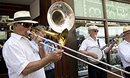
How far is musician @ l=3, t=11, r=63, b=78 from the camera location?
1.55m

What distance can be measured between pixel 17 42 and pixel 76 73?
7.24ft

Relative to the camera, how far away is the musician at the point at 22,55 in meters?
1.55

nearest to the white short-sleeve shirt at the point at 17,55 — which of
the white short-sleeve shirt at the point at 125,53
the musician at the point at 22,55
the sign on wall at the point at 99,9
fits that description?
the musician at the point at 22,55

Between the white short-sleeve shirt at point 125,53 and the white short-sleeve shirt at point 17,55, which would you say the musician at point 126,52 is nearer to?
the white short-sleeve shirt at point 125,53

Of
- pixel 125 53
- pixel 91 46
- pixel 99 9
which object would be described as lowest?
pixel 125 53

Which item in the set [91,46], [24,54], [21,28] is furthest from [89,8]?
[24,54]

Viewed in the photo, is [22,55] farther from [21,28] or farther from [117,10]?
[117,10]

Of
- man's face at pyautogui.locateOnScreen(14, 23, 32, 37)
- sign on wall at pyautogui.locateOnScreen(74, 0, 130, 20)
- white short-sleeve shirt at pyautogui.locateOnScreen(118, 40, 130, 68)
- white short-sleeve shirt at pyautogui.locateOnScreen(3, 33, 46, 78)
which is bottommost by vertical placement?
white short-sleeve shirt at pyautogui.locateOnScreen(118, 40, 130, 68)

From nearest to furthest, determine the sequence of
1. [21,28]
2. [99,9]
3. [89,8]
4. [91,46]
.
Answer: [21,28], [91,46], [89,8], [99,9]

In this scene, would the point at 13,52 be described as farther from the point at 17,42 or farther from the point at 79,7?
the point at 79,7

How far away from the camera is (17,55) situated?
5.24 feet

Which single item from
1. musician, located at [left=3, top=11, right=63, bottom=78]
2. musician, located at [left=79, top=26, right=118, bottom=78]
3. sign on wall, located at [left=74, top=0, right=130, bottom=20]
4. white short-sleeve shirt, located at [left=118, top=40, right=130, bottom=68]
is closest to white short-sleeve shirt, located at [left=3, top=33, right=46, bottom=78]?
musician, located at [left=3, top=11, right=63, bottom=78]

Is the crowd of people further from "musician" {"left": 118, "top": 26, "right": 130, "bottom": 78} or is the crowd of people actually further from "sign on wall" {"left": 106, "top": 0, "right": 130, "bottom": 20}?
"sign on wall" {"left": 106, "top": 0, "right": 130, "bottom": 20}

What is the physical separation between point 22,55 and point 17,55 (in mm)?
64
